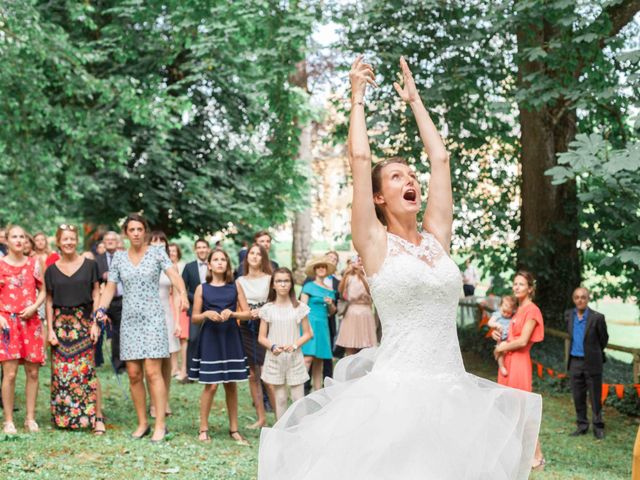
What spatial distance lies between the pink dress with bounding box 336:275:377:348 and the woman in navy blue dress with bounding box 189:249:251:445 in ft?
9.89

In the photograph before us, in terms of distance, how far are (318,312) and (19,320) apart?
12.6 ft

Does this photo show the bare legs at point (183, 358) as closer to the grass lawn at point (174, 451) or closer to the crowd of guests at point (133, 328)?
the grass lawn at point (174, 451)

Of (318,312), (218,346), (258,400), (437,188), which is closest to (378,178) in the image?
(437,188)

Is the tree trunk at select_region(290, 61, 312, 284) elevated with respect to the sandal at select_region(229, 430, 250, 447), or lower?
elevated

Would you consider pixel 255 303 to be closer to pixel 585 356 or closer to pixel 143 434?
pixel 143 434

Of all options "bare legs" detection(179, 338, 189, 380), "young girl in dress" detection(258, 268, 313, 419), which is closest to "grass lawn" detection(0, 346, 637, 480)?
"young girl in dress" detection(258, 268, 313, 419)

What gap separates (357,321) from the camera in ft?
38.9

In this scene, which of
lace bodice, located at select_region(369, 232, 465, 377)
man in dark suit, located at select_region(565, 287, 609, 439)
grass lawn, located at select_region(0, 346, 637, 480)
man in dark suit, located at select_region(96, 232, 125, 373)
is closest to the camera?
lace bodice, located at select_region(369, 232, 465, 377)

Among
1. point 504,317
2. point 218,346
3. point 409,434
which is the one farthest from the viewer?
point 504,317

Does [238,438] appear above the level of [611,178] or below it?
below

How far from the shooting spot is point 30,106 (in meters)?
15.0

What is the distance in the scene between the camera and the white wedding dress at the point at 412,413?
3.33 meters

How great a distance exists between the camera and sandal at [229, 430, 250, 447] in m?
8.68

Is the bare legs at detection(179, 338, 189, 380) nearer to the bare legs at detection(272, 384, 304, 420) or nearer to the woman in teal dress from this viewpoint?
the woman in teal dress
